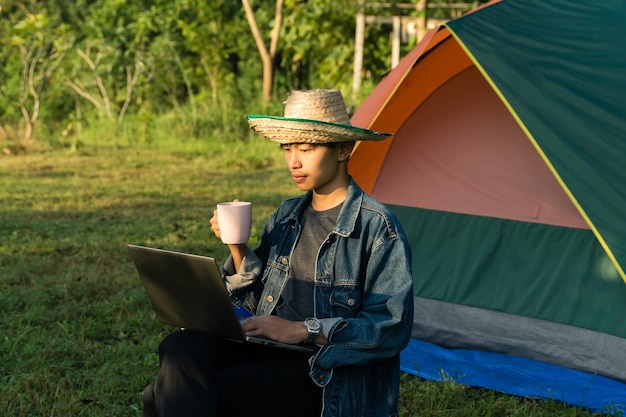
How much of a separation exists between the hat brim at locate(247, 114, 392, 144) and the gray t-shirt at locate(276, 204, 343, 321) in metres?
0.22

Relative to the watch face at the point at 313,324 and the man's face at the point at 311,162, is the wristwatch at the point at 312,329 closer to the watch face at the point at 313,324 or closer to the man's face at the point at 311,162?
the watch face at the point at 313,324

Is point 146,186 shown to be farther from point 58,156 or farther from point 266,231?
point 266,231

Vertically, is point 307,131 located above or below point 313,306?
above

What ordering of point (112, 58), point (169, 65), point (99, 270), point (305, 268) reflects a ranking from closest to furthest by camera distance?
point (305, 268) < point (99, 270) < point (112, 58) < point (169, 65)

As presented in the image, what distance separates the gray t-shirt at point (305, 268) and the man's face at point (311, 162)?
0.11 m

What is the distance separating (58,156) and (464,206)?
811 centimetres

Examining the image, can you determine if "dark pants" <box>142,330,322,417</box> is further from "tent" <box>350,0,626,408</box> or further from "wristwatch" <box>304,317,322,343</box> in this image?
"tent" <box>350,0,626,408</box>

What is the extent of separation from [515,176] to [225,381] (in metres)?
2.70

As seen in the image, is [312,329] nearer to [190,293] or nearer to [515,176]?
[190,293]

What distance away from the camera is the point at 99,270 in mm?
5621

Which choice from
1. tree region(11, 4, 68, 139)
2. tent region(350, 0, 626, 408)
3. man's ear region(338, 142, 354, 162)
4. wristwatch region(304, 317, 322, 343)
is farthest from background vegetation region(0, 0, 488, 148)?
wristwatch region(304, 317, 322, 343)

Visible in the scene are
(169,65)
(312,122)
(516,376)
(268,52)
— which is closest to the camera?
(312,122)

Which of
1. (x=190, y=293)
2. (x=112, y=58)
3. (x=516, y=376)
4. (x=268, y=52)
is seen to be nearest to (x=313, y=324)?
(x=190, y=293)

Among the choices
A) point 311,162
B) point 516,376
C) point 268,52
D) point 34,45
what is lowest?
point 516,376
